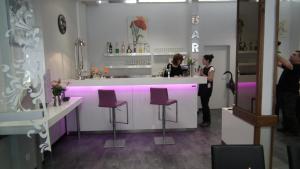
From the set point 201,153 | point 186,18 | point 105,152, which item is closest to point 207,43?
point 186,18

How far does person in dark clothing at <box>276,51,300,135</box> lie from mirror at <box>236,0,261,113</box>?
0.64 metres

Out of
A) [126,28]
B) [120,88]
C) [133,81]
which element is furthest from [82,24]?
[133,81]

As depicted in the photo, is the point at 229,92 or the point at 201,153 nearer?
the point at 201,153

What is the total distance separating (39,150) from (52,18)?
2763 mm

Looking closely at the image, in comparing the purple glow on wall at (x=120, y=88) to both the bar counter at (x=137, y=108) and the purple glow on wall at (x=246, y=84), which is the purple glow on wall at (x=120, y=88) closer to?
the bar counter at (x=137, y=108)

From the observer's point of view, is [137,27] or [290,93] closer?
[290,93]

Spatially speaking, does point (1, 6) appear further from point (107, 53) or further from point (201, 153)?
point (107, 53)

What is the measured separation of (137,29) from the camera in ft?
22.1

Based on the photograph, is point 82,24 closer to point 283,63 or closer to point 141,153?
point 141,153

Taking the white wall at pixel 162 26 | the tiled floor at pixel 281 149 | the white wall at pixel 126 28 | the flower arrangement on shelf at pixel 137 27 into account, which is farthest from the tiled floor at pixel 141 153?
the flower arrangement on shelf at pixel 137 27

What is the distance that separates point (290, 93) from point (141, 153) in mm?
2584

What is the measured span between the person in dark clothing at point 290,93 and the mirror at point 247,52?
0.64 m

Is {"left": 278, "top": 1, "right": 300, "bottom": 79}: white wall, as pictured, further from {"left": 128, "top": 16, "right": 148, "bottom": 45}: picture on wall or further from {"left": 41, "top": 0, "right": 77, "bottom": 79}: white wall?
{"left": 41, "top": 0, "right": 77, "bottom": 79}: white wall

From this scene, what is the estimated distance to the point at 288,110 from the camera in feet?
12.4
